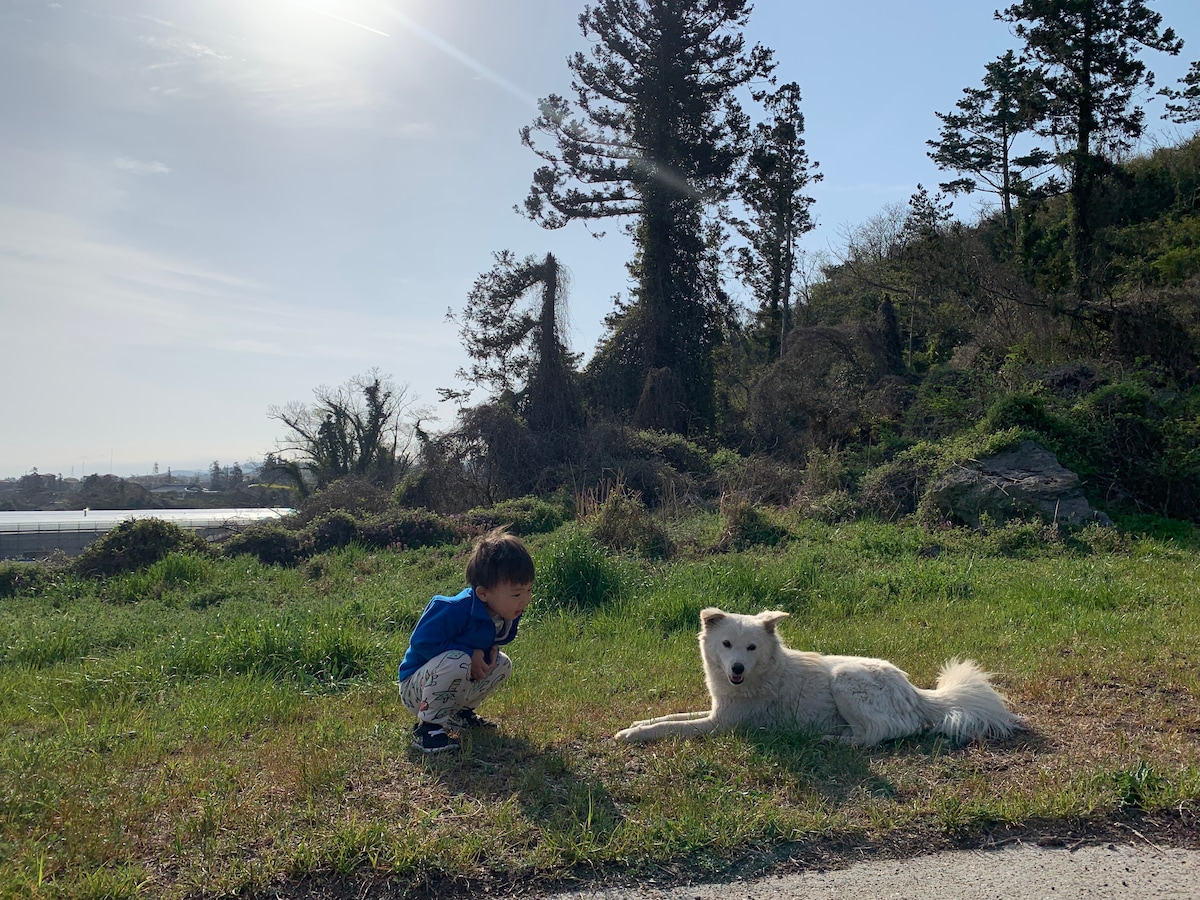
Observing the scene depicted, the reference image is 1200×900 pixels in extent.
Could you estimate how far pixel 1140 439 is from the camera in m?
14.6

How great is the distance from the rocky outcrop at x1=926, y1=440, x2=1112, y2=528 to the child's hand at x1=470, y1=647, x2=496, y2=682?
10.00m

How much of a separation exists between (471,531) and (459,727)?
12.0 metres

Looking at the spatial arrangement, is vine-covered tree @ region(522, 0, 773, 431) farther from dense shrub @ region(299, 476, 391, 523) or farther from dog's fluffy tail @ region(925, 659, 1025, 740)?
dog's fluffy tail @ region(925, 659, 1025, 740)

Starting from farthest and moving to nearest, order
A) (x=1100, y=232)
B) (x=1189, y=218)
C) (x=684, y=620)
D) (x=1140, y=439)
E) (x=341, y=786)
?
(x=1100, y=232), (x=1189, y=218), (x=1140, y=439), (x=684, y=620), (x=341, y=786)

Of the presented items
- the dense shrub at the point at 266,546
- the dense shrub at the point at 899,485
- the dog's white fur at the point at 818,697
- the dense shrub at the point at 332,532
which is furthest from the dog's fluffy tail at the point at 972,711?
the dense shrub at the point at 332,532

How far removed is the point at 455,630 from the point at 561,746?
88 cm

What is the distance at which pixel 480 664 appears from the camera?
4.59 meters

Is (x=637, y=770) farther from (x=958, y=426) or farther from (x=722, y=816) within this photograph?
Answer: (x=958, y=426)

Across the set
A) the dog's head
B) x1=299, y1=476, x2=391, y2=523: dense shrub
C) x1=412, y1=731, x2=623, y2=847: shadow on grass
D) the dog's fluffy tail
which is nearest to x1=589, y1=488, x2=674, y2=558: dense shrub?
x1=299, y1=476, x2=391, y2=523: dense shrub

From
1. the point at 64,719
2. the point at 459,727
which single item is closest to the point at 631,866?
the point at 459,727

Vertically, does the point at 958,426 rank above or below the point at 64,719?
above

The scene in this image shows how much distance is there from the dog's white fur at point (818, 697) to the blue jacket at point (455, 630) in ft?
3.21

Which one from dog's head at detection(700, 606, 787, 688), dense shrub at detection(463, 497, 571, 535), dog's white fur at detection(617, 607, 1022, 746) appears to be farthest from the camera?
dense shrub at detection(463, 497, 571, 535)

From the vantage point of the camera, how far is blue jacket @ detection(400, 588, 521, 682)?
181 inches
